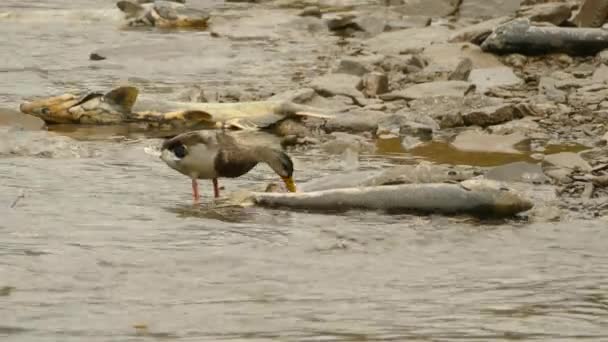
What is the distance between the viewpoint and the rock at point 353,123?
10523mm

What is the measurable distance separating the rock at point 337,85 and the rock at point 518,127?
155 centimetres

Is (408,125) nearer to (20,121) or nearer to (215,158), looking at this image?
(215,158)

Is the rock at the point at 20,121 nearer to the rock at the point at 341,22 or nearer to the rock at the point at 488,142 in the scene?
the rock at the point at 488,142

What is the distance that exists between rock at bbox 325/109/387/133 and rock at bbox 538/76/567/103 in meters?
1.37

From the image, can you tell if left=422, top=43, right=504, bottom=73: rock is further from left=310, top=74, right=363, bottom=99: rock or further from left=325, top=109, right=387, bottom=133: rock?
left=325, top=109, right=387, bottom=133: rock

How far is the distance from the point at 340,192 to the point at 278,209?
0.37 metres

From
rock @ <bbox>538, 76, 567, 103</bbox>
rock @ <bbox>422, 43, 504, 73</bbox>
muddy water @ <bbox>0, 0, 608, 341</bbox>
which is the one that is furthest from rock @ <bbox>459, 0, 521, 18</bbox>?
muddy water @ <bbox>0, 0, 608, 341</bbox>

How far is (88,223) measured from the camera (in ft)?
26.0

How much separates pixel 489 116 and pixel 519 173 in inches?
62.6

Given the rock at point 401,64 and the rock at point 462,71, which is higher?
the rock at point 462,71

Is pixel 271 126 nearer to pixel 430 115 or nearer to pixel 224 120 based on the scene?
pixel 224 120

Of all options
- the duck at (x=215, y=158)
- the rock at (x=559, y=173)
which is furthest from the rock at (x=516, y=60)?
the duck at (x=215, y=158)

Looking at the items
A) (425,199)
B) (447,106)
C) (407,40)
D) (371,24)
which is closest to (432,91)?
(447,106)

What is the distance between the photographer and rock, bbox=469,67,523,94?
11664 mm
